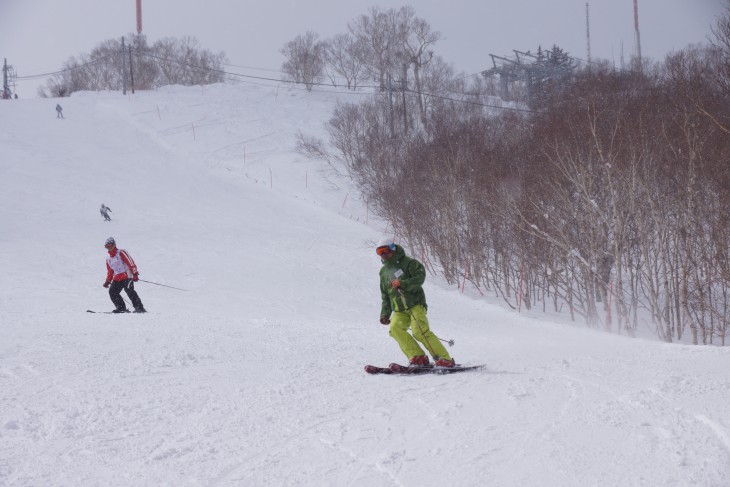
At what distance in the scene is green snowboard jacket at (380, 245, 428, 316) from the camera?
7102 millimetres

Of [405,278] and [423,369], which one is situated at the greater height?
[405,278]

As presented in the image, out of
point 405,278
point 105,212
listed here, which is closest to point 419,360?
point 405,278

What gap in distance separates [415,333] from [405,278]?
0.63 m

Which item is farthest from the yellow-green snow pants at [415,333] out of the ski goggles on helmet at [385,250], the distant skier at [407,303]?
the ski goggles on helmet at [385,250]

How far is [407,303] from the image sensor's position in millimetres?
7129

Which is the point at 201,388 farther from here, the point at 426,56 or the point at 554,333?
the point at 426,56

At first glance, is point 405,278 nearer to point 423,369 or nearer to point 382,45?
point 423,369

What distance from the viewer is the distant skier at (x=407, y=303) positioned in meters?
7.09

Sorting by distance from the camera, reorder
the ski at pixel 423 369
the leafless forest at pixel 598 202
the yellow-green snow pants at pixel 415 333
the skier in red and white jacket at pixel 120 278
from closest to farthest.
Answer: the ski at pixel 423 369, the yellow-green snow pants at pixel 415 333, the skier in red and white jacket at pixel 120 278, the leafless forest at pixel 598 202

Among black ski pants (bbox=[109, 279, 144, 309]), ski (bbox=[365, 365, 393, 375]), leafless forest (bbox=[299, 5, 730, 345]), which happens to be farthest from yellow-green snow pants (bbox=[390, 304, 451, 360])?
black ski pants (bbox=[109, 279, 144, 309])

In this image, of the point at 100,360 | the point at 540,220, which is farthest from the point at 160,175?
the point at 100,360

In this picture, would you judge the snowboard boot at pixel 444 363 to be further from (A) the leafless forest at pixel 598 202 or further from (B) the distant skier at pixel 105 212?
(B) the distant skier at pixel 105 212

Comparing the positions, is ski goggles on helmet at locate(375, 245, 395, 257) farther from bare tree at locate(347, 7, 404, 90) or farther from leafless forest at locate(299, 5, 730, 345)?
bare tree at locate(347, 7, 404, 90)

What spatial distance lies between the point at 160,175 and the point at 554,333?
92.0ft
